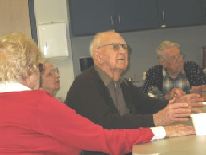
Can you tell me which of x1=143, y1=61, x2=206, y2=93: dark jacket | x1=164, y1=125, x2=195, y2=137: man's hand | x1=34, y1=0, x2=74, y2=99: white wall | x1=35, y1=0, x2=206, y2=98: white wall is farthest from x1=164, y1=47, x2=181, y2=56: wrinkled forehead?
x1=164, y1=125, x2=195, y2=137: man's hand

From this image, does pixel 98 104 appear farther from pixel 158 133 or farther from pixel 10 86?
Answer: pixel 10 86

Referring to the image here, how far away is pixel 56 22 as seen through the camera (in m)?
5.50

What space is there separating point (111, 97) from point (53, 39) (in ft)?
10.2

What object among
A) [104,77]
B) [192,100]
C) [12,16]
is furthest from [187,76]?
[12,16]

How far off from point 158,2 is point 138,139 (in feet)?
13.5

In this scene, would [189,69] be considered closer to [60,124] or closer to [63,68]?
[63,68]

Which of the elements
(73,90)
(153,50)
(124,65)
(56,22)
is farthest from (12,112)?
(153,50)

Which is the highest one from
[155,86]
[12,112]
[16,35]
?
[16,35]

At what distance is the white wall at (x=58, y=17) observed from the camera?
5.47 metres

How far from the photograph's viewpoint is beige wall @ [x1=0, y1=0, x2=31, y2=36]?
523 cm

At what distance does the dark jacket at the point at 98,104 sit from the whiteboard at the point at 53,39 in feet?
9.48

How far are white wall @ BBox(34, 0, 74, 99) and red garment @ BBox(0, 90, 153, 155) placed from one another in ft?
12.8

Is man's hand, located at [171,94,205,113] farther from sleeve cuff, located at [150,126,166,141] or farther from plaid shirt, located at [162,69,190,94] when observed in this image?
plaid shirt, located at [162,69,190,94]

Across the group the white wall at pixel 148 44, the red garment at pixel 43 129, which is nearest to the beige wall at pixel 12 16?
the white wall at pixel 148 44
